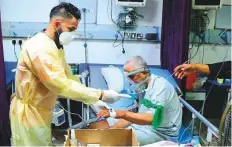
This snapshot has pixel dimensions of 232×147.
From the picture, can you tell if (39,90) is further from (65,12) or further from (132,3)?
(132,3)

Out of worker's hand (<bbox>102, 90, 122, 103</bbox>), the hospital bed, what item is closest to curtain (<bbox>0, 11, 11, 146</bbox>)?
the hospital bed

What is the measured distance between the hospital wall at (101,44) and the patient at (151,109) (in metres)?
1.95

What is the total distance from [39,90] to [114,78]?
4.83ft

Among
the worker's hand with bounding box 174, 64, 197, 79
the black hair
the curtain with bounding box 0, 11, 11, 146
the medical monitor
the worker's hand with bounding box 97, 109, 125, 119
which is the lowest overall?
the curtain with bounding box 0, 11, 11, 146

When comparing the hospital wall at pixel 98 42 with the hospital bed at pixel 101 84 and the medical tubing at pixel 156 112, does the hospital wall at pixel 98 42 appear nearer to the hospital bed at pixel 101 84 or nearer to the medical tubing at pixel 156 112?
the hospital bed at pixel 101 84

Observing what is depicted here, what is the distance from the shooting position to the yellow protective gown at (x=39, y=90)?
180 cm

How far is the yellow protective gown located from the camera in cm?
180

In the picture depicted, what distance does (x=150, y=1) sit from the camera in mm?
4109

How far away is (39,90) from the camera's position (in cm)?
198

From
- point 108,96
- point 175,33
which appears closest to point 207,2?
point 175,33

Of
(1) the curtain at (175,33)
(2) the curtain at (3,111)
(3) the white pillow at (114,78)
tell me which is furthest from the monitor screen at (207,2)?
(2) the curtain at (3,111)

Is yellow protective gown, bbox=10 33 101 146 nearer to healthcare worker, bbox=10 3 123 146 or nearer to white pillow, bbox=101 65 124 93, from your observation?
healthcare worker, bbox=10 3 123 146

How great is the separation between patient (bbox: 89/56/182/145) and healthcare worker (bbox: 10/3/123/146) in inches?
9.1

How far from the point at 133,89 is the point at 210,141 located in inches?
28.1
